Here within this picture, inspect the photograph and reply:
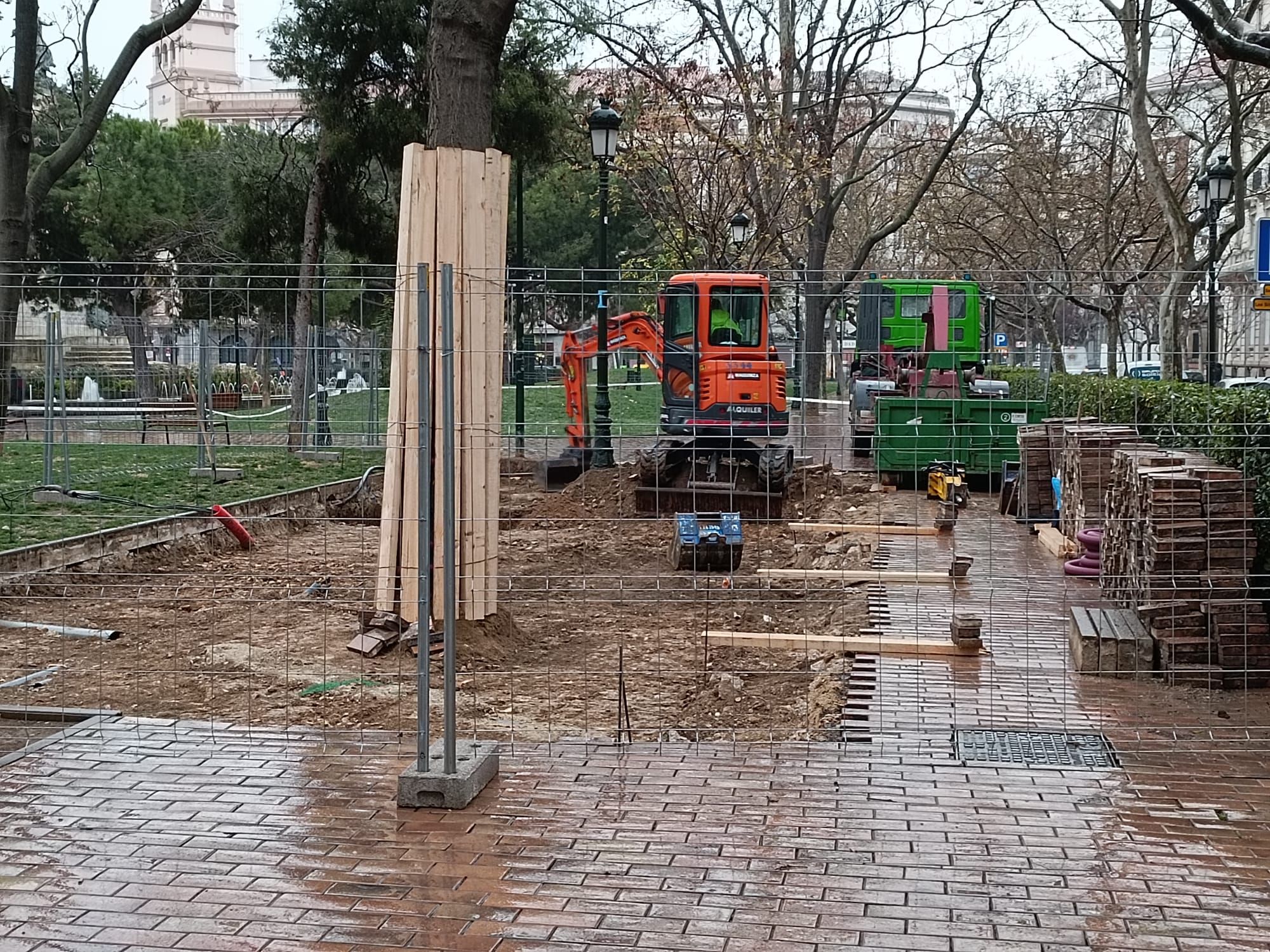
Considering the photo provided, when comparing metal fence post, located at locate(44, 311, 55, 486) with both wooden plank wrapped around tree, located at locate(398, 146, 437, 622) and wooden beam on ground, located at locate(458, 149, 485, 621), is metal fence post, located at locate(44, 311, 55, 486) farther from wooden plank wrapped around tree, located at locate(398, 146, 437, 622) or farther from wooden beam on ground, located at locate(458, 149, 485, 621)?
wooden beam on ground, located at locate(458, 149, 485, 621)

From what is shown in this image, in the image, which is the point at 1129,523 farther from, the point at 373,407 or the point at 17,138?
the point at 17,138

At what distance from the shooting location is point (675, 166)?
30594 mm

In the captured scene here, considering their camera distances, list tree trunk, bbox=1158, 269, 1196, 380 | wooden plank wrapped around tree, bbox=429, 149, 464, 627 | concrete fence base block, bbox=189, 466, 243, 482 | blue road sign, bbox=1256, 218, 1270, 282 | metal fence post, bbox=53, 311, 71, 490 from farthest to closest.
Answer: concrete fence base block, bbox=189, 466, 243, 482
metal fence post, bbox=53, 311, 71, 490
tree trunk, bbox=1158, 269, 1196, 380
blue road sign, bbox=1256, 218, 1270, 282
wooden plank wrapped around tree, bbox=429, 149, 464, 627

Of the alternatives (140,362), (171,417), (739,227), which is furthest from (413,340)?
(739,227)

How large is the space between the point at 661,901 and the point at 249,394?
11.3 metres

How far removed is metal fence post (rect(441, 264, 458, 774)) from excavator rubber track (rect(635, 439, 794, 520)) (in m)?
10.6

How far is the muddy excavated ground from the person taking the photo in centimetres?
768

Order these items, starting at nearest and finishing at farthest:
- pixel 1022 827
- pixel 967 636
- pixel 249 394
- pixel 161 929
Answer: pixel 161 929 < pixel 1022 827 < pixel 967 636 < pixel 249 394

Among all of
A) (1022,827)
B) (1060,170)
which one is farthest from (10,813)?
(1060,170)

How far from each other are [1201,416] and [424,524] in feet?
24.2

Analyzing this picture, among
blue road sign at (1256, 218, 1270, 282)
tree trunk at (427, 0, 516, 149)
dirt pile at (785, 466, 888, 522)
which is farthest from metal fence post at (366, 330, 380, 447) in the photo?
dirt pile at (785, 466, 888, 522)

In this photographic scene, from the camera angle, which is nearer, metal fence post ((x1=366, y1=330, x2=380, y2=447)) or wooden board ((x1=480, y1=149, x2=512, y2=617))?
metal fence post ((x1=366, y1=330, x2=380, y2=447))

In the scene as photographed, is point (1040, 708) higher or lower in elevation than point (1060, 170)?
lower

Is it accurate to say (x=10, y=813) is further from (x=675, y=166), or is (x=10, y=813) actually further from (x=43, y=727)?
(x=675, y=166)
